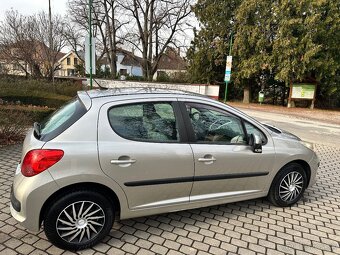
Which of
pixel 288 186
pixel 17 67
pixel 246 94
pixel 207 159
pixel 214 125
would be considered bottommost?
pixel 288 186

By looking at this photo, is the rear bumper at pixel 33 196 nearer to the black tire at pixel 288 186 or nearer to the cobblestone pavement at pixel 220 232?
the cobblestone pavement at pixel 220 232

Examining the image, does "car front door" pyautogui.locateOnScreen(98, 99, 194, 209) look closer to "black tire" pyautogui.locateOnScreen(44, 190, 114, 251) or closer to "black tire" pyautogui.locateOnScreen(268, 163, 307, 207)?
"black tire" pyautogui.locateOnScreen(44, 190, 114, 251)

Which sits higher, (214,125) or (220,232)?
(214,125)

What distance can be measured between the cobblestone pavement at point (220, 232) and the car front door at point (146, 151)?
40 centimetres

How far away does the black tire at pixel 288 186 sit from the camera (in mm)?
3836

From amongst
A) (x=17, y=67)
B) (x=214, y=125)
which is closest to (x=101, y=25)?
(x=17, y=67)

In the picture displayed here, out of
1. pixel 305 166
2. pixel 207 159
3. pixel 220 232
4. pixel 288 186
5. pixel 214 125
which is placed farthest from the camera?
pixel 305 166

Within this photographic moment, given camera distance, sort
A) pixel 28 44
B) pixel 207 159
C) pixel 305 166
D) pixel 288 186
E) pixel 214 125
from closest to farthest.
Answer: pixel 207 159
pixel 214 125
pixel 288 186
pixel 305 166
pixel 28 44

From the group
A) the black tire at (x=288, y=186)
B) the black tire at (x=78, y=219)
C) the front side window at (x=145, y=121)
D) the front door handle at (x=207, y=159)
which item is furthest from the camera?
the black tire at (x=288, y=186)

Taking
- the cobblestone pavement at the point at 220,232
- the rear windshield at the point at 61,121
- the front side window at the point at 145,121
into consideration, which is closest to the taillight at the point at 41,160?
the rear windshield at the point at 61,121

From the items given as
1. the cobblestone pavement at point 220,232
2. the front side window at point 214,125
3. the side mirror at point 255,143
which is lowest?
the cobblestone pavement at point 220,232

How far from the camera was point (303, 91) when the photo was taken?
2075 cm

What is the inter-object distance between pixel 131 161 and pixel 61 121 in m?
0.83

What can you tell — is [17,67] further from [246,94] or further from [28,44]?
[246,94]
